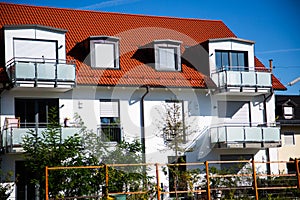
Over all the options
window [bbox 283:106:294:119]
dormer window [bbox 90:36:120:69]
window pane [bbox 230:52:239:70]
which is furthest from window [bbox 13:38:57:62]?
window [bbox 283:106:294:119]

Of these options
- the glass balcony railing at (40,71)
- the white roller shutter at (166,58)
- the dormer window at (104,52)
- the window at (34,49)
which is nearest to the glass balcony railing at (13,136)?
the glass balcony railing at (40,71)

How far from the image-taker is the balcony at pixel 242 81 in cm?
3469

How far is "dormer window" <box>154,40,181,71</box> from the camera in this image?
1366 inches

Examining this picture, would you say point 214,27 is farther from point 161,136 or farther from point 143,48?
point 161,136

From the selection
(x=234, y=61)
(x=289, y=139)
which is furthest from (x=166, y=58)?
(x=289, y=139)

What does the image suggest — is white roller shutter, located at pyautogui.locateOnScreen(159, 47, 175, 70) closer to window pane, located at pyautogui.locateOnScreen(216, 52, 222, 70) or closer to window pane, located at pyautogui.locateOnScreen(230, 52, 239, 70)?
window pane, located at pyautogui.locateOnScreen(216, 52, 222, 70)

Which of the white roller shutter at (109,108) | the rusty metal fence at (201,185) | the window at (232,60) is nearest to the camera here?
the rusty metal fence at (201,185)

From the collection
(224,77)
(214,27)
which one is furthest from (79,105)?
(214,27)

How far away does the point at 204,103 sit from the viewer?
35125mm

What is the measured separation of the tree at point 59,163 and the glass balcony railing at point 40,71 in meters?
3.36

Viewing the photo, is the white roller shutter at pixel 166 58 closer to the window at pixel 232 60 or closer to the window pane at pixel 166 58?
the window pane at pixel 166 58

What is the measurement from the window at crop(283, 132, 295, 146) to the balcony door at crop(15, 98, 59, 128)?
69.5 feet

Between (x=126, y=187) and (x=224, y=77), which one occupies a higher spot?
(x=224, y=77)

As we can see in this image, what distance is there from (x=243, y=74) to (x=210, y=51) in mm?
2314
